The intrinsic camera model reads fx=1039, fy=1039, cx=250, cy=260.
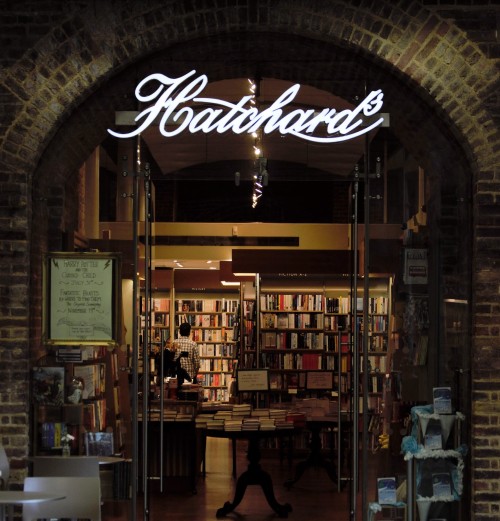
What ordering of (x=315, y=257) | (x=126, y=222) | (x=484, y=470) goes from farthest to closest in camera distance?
(x=315, y=257) → (x=126, y=222) → (x=484, y=470)

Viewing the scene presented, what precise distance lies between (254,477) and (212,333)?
330 inches

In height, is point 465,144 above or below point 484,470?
above

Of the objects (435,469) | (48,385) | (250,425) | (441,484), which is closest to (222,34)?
(48,385)

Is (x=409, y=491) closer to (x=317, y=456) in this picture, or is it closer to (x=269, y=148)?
(x=269, y=148)

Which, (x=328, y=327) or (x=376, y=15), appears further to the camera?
(x=328, y=327)

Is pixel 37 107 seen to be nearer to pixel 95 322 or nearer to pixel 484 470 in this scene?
pixel 95 322

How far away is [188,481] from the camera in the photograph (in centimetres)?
1211

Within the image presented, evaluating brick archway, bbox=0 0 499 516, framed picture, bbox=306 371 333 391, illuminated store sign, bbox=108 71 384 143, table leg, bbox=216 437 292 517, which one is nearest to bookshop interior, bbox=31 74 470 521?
illuminated store sign, bbox=108 71 384 143

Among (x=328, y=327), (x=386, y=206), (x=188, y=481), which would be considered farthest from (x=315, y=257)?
(x=386, y=206)

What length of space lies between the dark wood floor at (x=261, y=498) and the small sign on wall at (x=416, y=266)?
1480 mm

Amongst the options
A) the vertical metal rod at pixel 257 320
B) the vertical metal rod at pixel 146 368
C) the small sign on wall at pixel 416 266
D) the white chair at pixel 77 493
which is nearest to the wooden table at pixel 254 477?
the vertical metal rod at pixel 146 368

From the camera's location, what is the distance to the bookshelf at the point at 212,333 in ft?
61.2

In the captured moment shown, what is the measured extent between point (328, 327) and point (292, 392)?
4.26ft

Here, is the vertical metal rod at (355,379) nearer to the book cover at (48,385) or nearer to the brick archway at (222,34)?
the brick archway at (222,34)
